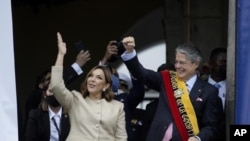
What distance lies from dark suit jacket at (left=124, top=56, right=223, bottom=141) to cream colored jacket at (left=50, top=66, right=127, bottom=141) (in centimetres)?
28

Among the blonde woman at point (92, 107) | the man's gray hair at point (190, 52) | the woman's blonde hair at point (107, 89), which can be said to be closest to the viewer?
the blonde woman at point (92, 107)

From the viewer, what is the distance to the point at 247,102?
5824 mm

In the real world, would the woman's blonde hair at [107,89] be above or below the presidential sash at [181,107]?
above

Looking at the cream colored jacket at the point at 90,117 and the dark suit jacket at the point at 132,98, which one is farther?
the dark suit jacket at the point at 132,98

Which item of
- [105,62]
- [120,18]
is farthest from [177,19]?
[105,62]

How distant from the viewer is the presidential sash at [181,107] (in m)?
5.93

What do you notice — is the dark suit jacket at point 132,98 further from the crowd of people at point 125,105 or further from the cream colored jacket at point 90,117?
the cream colored jacket at point 90,117

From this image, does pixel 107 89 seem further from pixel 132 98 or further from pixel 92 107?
pixel 132 98

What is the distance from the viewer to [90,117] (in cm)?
578

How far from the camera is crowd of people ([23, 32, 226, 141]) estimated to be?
5781mm

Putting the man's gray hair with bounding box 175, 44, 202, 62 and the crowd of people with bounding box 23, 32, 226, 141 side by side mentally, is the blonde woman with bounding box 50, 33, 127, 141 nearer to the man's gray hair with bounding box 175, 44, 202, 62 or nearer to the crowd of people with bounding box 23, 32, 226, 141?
the crowd of people with bounding box 23, 32, 226, 141

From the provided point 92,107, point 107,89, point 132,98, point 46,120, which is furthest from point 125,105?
point 46,120

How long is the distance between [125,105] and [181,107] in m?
0.53

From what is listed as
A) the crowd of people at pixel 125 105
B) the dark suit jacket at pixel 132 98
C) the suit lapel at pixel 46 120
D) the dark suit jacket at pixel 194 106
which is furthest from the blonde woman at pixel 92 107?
the suit lapel at pixel 46 120
